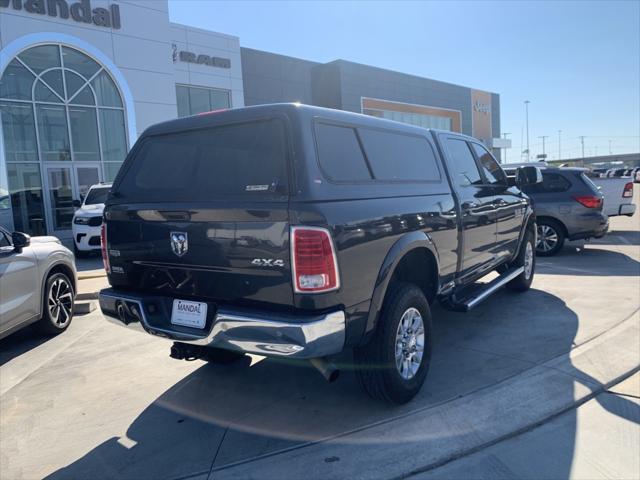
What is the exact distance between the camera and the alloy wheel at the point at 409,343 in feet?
11.5

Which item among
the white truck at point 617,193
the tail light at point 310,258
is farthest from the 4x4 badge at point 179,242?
the white truck at point 617,193

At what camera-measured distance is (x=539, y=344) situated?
4703 millimetres

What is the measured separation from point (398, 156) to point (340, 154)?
86cm

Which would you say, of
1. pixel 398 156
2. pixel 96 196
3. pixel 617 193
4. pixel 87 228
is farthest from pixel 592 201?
pixel 96 196

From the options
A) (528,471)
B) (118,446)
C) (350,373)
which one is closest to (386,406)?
(350,373)

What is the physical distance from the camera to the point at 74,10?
53.7 ft

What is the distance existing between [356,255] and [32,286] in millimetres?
3942

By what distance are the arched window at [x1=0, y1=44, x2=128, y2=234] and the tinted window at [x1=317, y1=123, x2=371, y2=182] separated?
15539 mm

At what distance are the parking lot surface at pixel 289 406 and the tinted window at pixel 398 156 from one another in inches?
58.0

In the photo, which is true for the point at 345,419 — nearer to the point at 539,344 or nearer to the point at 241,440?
the point at 241,440

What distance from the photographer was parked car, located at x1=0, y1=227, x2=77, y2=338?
4.81 meters

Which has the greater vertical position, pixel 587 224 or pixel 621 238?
pixel 587 224

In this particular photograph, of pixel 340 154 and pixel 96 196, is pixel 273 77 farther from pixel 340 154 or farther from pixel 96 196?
pixel 340 154

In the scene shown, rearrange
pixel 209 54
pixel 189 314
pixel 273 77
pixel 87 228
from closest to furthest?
pixel 189 314 → pixel 87 228 → pixel 209 54 → pixel 273 77
